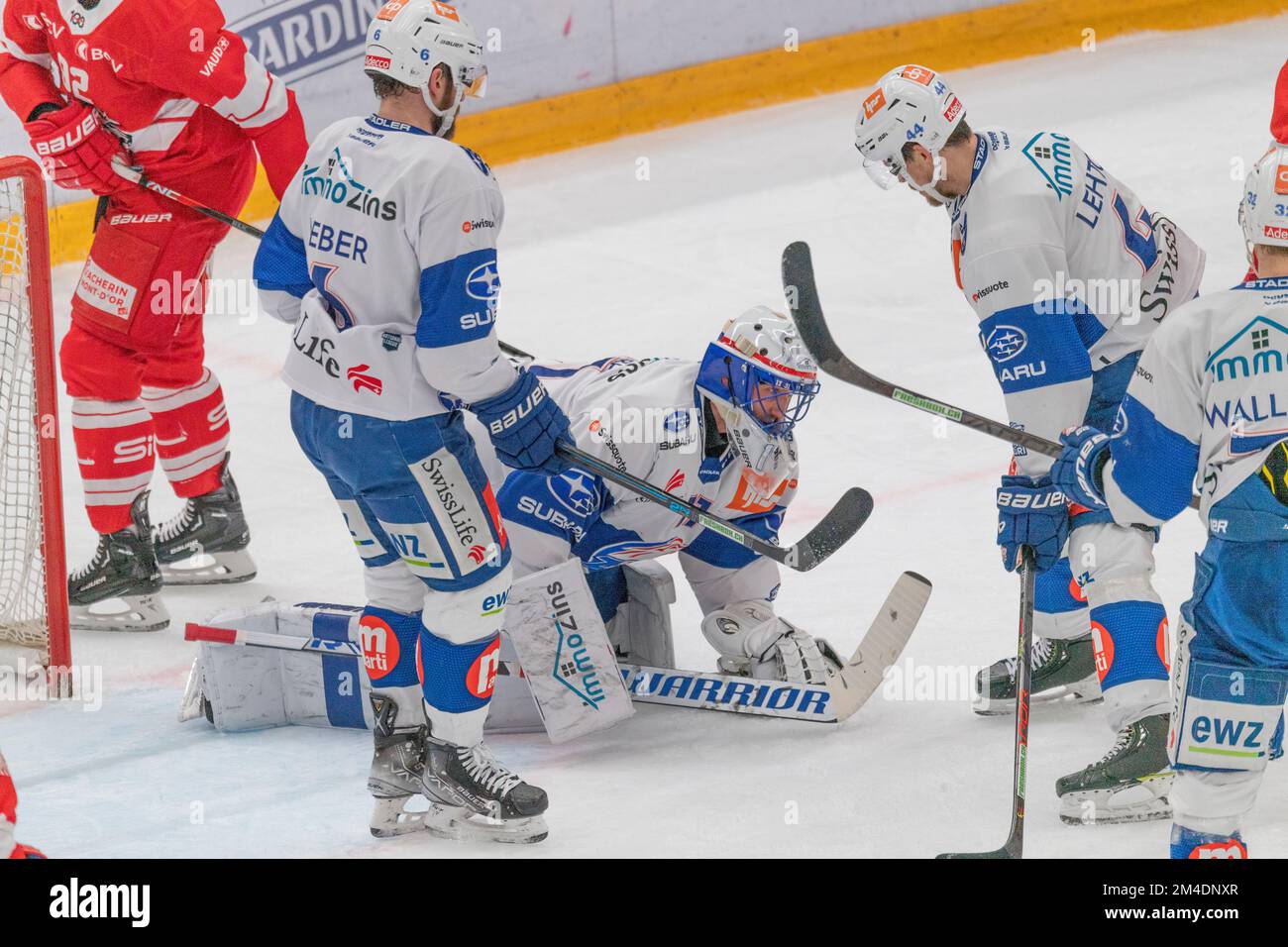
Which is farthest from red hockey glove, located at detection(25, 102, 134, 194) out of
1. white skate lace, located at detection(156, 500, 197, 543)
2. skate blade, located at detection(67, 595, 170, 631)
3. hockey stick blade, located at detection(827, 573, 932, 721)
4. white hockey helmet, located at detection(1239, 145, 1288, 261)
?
white hockey helmet, located at detection(1239, 145, 1288, 261)

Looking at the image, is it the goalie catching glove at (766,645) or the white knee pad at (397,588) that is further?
the goalie catching glove at (766,645)

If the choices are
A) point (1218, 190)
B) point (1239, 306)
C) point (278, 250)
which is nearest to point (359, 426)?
point (278, 250)

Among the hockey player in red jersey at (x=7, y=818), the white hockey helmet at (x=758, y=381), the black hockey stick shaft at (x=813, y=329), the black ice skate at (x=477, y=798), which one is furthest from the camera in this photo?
the white hockey helmet at (x=758, y=381)

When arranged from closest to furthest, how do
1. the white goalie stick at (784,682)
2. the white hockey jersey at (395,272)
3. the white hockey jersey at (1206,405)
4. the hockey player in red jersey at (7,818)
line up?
the hockey player in red jersey at (7,818)
the white hockey jersey at (1206,405)
the white hockey jersey at (395,272)
the white goalie stick at (784,682)

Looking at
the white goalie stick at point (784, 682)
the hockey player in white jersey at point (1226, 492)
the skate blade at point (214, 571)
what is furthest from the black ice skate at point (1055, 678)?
the skate blade at point (214, 571)

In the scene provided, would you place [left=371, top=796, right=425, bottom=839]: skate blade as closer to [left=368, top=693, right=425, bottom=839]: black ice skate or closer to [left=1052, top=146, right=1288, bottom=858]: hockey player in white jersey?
[left=368, top=693, right=425, bottom=839]: black ice skate

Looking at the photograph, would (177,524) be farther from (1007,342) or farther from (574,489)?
(1007,342)

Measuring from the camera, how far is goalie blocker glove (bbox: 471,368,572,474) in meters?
3.36

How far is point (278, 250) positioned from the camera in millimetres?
Result: 3520

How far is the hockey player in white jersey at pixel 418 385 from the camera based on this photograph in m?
3.24

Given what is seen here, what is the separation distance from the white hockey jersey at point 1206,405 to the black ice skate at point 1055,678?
114 centimetres

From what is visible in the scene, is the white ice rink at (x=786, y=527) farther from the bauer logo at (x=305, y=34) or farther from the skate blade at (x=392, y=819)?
the bauer logo at (x=305, y=34)

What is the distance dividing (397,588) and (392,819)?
0.44 metres

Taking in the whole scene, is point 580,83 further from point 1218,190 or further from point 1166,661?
point 1166,661
